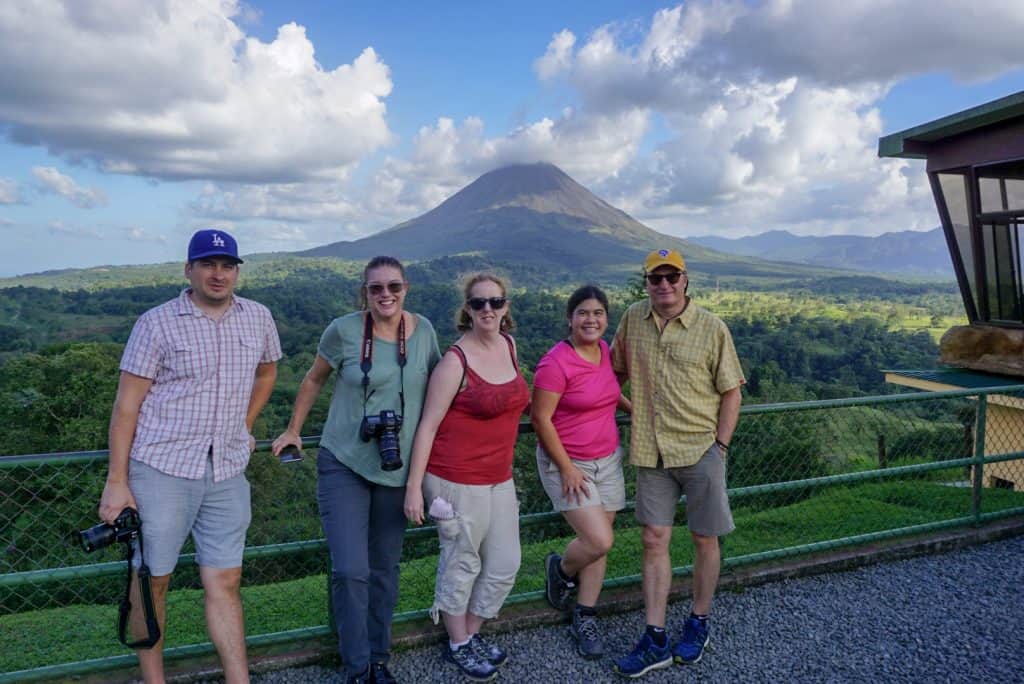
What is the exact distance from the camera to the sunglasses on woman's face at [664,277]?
123 inches

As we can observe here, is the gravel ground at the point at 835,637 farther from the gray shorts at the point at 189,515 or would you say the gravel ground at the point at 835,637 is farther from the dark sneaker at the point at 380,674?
the gray shorts at the point at 189,515

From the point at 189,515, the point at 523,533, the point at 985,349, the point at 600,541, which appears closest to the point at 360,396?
the point at 189,515

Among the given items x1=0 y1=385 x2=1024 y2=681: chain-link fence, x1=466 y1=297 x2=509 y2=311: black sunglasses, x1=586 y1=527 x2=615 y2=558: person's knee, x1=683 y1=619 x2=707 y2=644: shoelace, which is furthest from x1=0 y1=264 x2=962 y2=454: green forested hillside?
x1=683 y1=619 x2=707 y2=644: shoelace

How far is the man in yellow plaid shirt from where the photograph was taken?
3.13 m

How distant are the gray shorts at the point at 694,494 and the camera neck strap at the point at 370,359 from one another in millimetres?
1203

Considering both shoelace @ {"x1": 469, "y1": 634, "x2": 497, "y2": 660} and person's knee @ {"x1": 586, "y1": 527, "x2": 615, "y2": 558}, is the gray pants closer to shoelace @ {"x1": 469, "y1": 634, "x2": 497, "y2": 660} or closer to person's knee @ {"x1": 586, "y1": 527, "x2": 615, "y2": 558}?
shoelace @ {"x1": 469, "y1": 634, "x2": 497, "y2": 660}

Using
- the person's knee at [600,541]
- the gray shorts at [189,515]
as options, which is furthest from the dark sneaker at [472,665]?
the gray shorts at [189,515]

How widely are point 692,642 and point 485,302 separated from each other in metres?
1.85

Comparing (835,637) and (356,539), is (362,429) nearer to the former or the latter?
(356,539)

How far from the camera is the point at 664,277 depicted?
3.13m

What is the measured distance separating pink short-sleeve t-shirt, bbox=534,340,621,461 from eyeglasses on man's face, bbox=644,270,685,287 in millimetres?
402

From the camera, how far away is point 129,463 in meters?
2.49

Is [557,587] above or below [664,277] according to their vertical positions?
below

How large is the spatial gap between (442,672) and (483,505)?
822mm
